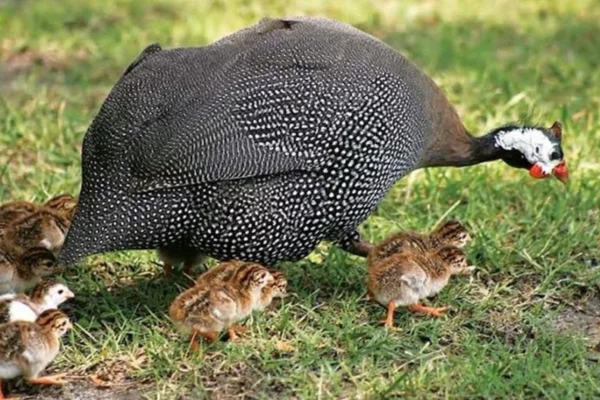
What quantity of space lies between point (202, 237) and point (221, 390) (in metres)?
0.61

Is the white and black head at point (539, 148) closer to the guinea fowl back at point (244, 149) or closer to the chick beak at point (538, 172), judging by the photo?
the chick beak at point (538, 172)

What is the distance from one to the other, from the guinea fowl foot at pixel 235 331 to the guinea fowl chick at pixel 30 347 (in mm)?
534

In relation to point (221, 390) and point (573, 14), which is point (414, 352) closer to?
point (221, 390)

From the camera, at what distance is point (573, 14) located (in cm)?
766

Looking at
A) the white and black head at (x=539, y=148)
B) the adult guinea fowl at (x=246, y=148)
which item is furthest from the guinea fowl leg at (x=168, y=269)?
the white and black head at (x=539, y=148)

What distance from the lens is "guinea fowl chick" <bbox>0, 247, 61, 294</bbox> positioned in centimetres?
400

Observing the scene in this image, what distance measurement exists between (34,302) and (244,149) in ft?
2.67

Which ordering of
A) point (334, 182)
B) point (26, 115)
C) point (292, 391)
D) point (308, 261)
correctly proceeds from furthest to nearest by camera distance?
point (26, 115), point (308, 261), point (334, 182), point (292, 391)

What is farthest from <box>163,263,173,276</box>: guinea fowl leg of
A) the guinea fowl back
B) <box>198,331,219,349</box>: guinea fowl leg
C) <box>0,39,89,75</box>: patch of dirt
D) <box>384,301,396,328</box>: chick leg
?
<box>0,39,89,75</box>: patch of dirt

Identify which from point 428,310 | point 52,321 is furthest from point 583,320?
point 52,321

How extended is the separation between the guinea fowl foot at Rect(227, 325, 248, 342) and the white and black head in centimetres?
129

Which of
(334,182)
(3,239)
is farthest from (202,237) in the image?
(3,239)

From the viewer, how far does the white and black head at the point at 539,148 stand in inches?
174

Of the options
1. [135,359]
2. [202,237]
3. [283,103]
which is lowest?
[135,359]
